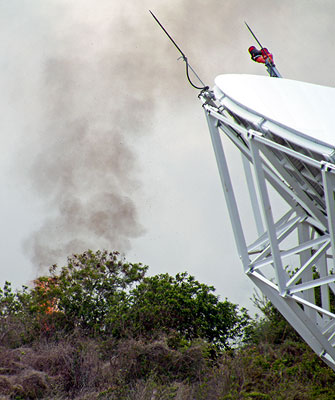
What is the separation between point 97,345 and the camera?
22609 millimetres

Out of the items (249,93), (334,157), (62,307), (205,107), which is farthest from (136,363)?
(334,157)

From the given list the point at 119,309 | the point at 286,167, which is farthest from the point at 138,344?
the point at 286,167

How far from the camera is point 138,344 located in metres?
22.1

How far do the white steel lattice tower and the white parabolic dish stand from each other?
0.07 feet

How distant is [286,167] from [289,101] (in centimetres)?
154

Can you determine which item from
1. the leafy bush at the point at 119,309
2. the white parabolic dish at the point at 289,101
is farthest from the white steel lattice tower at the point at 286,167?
the leafy bush at the point at 119,309

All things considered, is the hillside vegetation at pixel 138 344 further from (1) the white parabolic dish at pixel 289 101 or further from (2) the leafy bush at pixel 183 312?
(1) the white parabolic dish at pixel 289 101

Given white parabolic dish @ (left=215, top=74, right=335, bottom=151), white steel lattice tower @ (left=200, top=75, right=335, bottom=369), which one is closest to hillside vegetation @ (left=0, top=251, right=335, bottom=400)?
white steel lattice tower @ (left=200, top=75, right=335, bottom=369)

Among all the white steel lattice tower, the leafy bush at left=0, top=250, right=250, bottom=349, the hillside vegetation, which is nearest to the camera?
the white steel lattice tower

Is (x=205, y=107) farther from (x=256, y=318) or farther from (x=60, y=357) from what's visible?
(x=256, y=318)

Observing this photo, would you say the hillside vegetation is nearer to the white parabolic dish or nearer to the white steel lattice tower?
the white steel lattice tower

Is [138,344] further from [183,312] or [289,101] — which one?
[289,101]

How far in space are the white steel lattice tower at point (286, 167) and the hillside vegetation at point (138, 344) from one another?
4.90 m

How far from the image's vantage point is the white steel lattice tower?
10367mm
